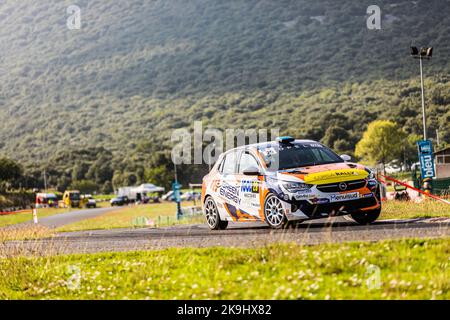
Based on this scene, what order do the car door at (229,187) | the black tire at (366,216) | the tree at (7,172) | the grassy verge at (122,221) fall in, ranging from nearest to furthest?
1. the black tire at (366,216)
2. the car door at (229,187)
3. the grassy verge at (122,221)
4. the tree at (7,172)

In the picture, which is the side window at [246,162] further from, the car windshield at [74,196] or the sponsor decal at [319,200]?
the car windshield at [74,196]

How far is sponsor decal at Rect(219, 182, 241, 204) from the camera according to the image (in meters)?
16.0

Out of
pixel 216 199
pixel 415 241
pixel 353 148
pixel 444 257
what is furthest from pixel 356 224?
pixel 353 148

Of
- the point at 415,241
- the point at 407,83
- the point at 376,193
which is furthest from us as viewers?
the point at 407,83

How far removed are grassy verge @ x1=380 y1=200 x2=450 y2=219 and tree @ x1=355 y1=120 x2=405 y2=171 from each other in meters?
79.9

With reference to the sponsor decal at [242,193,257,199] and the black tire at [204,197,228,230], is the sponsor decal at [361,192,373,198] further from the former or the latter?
the black tire at [204,197,228,230]

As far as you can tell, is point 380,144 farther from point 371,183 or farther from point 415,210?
point 371,183

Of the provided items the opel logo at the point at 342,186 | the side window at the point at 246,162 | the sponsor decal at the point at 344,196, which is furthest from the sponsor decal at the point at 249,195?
the opel logo at the point at 342,186

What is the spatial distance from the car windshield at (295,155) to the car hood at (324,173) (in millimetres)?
→ 530

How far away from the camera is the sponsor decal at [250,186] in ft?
49.7

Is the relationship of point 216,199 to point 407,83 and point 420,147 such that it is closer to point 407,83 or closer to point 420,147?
point 420,147

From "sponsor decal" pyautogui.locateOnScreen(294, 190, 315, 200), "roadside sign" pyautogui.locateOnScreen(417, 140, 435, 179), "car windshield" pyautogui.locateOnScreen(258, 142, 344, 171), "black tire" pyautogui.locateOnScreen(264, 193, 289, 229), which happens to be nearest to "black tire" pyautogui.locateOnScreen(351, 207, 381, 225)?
"car windshield" pyautogui.locateOnScreen(258, 142, 344, 171)
